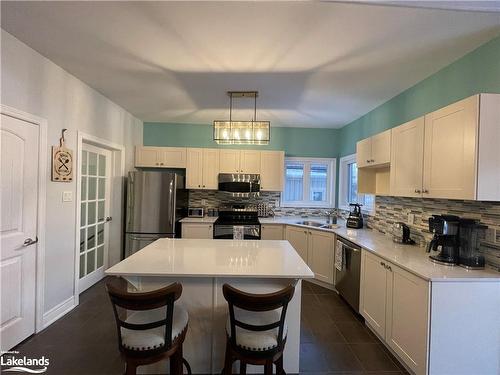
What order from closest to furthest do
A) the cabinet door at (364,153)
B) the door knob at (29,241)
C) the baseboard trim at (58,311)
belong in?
1. the door knob at (29,241)
2. the baseboard trim at (58,311)
3. the cabinet door at (364,153)

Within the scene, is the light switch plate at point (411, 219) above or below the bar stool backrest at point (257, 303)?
Answer: above

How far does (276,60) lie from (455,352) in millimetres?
2666

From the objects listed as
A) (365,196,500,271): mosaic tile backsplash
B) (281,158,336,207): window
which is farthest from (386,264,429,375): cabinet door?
(281,158,336,207): window

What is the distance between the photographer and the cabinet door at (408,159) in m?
2.31

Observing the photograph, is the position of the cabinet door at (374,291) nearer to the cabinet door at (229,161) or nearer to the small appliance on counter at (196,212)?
the cabinet door at (229,161)

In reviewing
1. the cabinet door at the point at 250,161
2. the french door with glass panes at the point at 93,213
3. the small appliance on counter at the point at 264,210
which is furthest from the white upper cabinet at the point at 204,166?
the french door with glass panes at the point at 93,213

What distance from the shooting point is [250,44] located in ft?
7.11

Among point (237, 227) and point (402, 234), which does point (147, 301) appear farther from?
point (237, 227)

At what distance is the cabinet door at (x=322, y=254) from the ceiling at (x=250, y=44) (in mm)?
1902

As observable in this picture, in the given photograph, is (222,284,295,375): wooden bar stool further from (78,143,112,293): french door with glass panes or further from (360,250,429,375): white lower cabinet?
(78,143,112,293): french door with glass panes

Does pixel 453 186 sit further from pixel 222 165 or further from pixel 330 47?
pixel 222 165

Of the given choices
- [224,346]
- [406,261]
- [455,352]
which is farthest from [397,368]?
[224,346]

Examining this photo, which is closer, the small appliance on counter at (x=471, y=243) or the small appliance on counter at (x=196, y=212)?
the small appliance on counter at (x=471, y=243)

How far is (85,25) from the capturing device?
197cm
